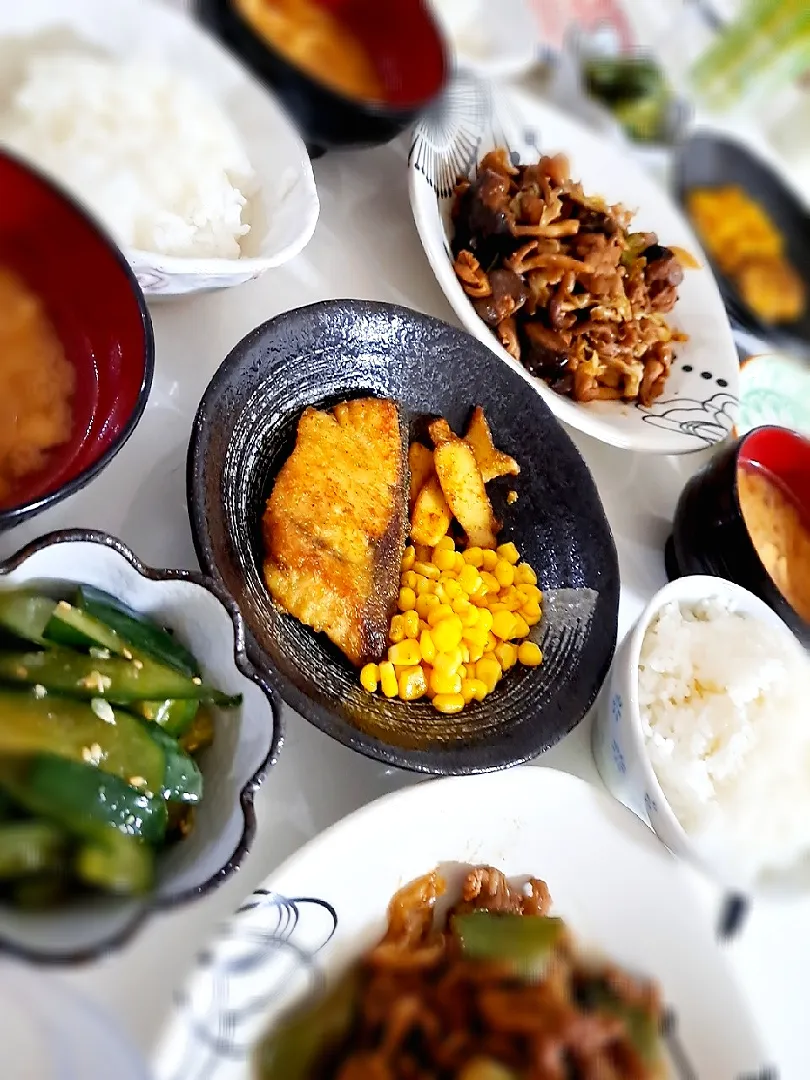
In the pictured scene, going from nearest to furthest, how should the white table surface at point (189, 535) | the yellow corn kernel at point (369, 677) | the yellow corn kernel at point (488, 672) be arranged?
the white table surface at point (189, 535) < the yellow corn kernel at point (369, 677) < the yellow corn kernel at point (488, 672)

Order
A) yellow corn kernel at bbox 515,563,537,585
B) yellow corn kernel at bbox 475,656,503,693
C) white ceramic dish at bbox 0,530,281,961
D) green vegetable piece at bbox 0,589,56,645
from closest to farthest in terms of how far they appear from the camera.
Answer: white ceramic dish at bbox 0,530,281,961
green vegetable piece at bbox 0,589,56,645
yellow corn kernel at bbox 475,656,503,693
yellow corn kernel at bbox 515,563,537,585

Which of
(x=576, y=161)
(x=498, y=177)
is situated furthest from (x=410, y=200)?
(x=576, y=161)

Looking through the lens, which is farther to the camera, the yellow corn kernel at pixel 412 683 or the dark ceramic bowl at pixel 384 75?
the yellow corn kernel at pixel 412 683

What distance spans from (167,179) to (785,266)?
0.92m

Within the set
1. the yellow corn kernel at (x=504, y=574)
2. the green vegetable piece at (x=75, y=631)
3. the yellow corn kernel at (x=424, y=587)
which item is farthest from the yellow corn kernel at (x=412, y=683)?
the green vegetable piece at (x=75, y=631)

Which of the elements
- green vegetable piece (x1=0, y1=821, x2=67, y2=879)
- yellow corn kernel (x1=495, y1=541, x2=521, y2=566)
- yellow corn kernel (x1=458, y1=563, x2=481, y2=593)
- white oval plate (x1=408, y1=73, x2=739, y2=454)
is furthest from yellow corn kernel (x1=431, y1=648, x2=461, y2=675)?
green vegetable piece (x1=0, y1=821, x2=67, y2=879)

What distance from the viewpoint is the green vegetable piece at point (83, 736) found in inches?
26.5

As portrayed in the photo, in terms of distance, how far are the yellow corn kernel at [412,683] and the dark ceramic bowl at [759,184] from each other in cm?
70

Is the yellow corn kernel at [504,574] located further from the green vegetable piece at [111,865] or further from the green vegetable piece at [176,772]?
the green vegetable piece at [111,865]

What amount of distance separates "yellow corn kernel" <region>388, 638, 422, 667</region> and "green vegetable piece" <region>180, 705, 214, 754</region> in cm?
31

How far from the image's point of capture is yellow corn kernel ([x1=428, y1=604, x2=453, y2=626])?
3.81 ft

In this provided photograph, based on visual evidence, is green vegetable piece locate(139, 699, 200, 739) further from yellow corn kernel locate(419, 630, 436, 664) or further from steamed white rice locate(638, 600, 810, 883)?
steamed white rice locate(638, 600, 810, 883)

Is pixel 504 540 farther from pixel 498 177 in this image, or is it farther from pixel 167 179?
pixel 167 179

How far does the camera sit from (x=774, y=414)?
1.74 meters
